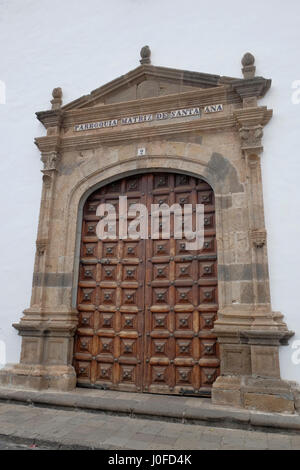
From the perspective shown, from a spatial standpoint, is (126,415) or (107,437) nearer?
(107,437)

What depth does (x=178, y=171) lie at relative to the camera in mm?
5172

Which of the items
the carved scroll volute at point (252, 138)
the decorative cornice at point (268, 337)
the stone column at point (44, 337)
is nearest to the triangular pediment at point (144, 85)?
the carved scroll volute at point (252, 138)

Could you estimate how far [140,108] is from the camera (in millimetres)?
5496

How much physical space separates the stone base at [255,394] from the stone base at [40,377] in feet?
6.36

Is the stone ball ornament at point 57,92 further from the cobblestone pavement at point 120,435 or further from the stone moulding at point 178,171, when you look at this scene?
the cobblestone pavement at point 120,435

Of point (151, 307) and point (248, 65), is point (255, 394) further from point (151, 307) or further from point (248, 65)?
point (248, 65)

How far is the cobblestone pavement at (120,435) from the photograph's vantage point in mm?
3213

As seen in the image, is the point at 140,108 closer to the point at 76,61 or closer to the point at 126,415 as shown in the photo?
the point at 76,61

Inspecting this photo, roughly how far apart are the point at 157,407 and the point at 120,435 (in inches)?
26.4

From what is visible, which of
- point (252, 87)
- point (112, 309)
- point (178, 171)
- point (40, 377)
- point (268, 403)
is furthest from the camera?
point (178, 171)

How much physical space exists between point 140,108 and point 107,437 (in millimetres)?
4374

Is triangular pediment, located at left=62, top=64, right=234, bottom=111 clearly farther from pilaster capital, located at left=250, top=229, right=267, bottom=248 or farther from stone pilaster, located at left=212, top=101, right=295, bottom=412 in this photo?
pilaster capital, located at left=250, top=229, right=267, bottom=248

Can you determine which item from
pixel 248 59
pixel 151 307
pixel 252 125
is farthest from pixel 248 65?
pixel 151 307
